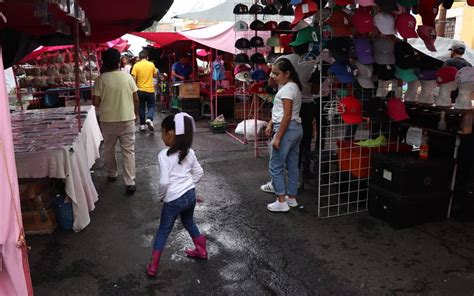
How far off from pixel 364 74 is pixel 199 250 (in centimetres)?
247

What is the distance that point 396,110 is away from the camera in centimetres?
430

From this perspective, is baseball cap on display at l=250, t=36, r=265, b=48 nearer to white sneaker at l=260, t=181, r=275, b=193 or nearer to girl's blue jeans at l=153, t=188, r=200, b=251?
white sneaker at l=260, t=181, r=275, b=193

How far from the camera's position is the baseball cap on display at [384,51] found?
13.8ft

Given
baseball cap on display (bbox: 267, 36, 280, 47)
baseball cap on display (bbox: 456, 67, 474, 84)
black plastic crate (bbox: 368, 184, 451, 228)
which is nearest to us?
baseball cap on display (bbox: 456, 67, 474, 84)

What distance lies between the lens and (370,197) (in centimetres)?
468

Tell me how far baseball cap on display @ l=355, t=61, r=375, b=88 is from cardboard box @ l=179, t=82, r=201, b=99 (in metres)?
8.23

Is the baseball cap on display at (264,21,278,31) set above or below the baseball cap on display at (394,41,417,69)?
above

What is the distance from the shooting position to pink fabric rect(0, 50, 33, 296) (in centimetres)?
199

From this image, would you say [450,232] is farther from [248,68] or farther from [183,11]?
[183,11]

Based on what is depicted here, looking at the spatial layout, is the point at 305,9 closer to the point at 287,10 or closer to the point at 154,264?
the point at 287,10

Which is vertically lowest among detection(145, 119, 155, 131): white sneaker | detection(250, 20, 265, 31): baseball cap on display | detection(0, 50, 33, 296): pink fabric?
detection(145, 119, 155, 131): white sneaker

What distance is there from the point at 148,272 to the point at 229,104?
9.42 meters

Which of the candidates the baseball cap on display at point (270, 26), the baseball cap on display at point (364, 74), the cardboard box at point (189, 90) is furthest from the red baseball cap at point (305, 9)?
the cardboard box at point (189, 90)

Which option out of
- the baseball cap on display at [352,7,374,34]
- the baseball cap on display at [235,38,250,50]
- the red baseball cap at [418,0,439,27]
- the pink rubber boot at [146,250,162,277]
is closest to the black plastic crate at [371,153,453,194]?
the baseball cap on display at [352,7,374,34]
